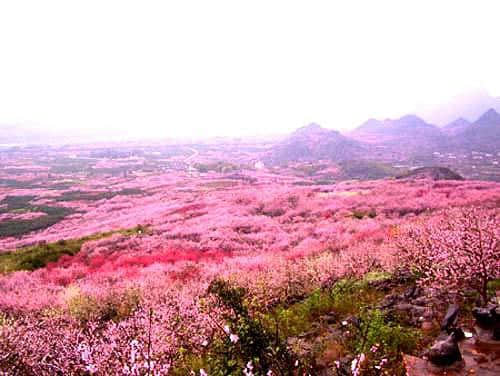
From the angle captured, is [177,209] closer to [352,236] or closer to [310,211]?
[310,211]

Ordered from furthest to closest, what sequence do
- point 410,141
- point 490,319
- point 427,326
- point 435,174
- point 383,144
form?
point 410,141, point 383,144, point 435,174, point 427,326, point 490,319

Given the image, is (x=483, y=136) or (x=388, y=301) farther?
(x=483, y=136)

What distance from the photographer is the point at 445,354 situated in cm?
527

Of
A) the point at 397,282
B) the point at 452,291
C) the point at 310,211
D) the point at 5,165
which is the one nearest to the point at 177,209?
the point at 310,211

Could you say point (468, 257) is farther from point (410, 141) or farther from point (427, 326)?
point (410, 141)

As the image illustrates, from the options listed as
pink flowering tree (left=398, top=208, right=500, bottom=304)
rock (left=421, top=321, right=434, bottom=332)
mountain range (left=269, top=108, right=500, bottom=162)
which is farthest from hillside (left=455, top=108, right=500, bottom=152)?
rock (left=421, top=321, right=434, bottom=332)

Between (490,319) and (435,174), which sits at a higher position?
(490,319)

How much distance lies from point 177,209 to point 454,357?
31.1 meters

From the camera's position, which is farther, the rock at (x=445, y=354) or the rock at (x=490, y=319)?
the rock at (x=490, y=319)

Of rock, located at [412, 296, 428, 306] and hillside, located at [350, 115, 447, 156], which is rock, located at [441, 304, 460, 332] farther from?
hillside, located at [350, 115, 447, 156]

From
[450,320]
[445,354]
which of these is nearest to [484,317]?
[450,320]

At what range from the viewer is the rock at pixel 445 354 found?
527 centimetres

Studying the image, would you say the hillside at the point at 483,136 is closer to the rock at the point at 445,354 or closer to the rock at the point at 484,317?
the rock at the point at 484,317

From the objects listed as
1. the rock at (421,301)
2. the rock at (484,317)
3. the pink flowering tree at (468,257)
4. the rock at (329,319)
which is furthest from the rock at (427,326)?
the rock at (329,319)
